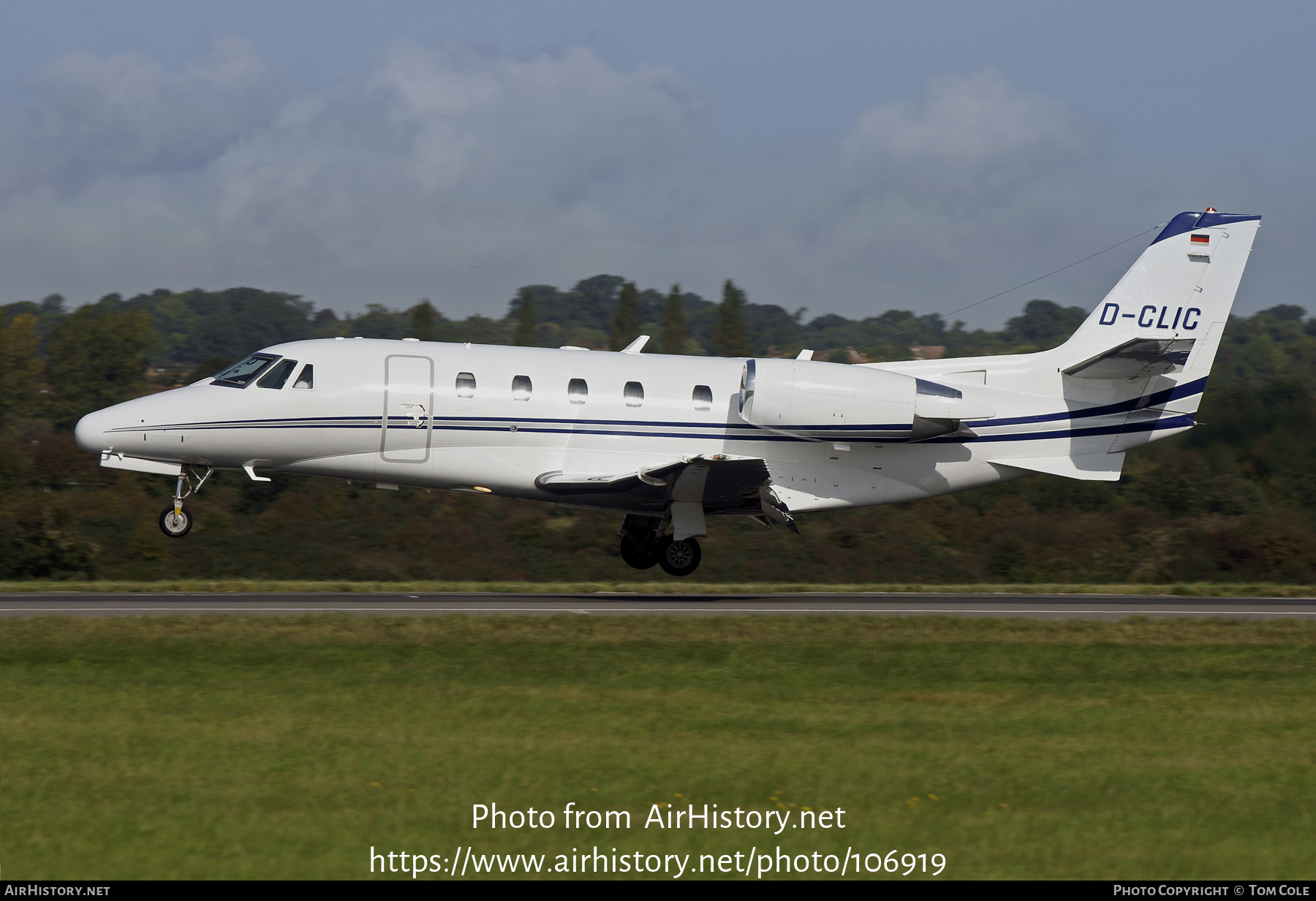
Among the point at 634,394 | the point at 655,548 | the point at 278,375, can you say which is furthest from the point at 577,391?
the point at 278,375

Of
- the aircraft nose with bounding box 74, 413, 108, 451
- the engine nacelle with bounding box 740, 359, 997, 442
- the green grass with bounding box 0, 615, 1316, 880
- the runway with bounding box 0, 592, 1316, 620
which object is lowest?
the green grass with bounding box 0, 615, 1316, 880

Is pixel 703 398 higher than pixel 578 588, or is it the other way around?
pixel 703 398

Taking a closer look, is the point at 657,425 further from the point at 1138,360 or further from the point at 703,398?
the point at 1138,360

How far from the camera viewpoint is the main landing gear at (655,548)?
22422 mm

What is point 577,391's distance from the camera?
21.0m

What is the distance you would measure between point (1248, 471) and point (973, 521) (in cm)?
1047

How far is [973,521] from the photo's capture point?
135ft

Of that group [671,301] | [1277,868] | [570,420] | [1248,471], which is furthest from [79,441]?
[671,301]

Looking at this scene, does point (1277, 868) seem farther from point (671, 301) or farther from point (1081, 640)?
point (671, 301)

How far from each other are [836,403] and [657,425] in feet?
9.80

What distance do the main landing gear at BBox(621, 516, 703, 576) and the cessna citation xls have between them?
4 centimetres

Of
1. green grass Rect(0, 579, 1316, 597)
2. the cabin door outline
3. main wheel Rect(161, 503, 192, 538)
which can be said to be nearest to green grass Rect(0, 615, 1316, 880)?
the cabin door outline

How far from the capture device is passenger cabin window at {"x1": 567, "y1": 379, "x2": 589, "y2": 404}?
20969 mm

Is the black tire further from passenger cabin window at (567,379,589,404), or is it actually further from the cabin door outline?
the cabin door outline
